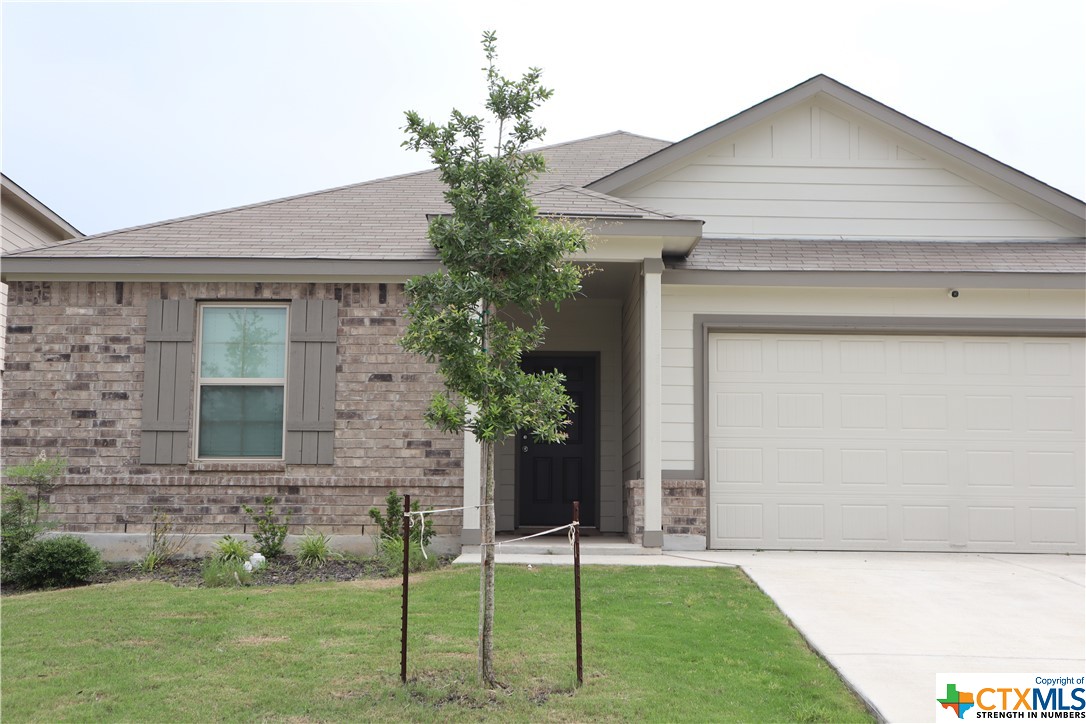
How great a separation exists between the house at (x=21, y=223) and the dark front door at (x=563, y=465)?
22.4ft

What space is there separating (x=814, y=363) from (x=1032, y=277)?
233 cm

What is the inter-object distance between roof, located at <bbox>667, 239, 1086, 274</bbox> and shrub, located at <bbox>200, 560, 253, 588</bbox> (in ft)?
16.9

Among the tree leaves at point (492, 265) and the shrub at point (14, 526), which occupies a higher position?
the tree leaves at point (492, 265)

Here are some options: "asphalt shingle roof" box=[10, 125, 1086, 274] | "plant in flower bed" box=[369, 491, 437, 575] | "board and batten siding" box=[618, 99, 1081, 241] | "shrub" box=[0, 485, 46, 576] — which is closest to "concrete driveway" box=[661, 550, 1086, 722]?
"plant in flower bed" box=[369, 491, 437, 575]

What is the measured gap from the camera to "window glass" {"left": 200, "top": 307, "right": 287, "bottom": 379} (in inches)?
407

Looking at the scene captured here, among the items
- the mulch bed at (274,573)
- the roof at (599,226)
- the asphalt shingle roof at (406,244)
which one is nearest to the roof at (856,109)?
the roof at (599,226)

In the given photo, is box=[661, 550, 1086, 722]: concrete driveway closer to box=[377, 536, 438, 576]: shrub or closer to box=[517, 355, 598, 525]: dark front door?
box=[377, 536, 438, 576]: shrub

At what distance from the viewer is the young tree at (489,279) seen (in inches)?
209

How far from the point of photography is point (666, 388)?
10320 mm

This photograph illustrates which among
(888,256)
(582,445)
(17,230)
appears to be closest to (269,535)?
(582,445)

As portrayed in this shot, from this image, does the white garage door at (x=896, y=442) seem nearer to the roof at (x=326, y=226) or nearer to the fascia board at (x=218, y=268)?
the roof at (x=326, y=226)

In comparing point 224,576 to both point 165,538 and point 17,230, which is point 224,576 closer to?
point 165,538

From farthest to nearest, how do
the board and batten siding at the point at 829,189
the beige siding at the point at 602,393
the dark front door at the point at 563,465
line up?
the dark front door at the point at 563,465, the beige siding at the point at 602,393, the board and batten siding at the point at 829,189

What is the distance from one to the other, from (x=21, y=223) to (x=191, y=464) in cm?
599
